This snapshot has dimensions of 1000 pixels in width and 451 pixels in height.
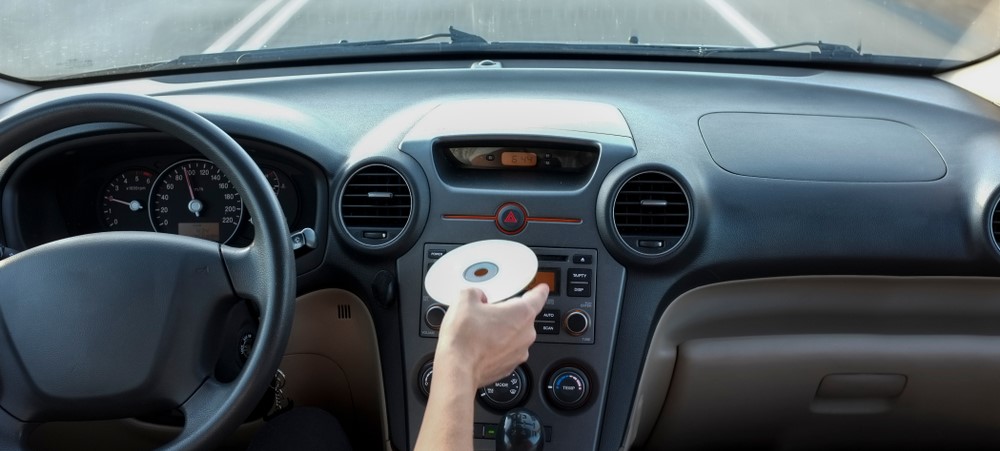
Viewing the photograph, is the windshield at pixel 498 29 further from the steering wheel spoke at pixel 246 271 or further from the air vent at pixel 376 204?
the steering wheel spoke at pixel 246 271

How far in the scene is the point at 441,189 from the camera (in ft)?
7.45

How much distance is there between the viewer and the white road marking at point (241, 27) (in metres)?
3.20

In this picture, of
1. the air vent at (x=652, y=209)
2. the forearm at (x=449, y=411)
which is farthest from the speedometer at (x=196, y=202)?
the forearm at (x=449, y=411)

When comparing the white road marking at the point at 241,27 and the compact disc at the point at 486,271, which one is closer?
the compact disc at the point at 486,271

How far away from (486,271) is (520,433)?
463 mm

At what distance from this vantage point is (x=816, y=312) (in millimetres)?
2428

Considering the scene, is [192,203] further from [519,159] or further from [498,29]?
[498,29]

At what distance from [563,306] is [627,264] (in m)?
0.19

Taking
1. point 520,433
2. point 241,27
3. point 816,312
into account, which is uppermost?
point 241,27

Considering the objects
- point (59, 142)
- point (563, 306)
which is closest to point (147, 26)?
point (59, 142)

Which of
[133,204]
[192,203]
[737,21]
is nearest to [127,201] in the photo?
[133,204]

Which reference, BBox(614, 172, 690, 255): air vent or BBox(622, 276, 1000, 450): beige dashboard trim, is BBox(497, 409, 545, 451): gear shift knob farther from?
BBox(614, 172, 690, 255): air vent

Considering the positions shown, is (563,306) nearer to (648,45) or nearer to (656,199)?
(656,199)

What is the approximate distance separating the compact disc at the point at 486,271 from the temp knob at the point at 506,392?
0.44 meters
